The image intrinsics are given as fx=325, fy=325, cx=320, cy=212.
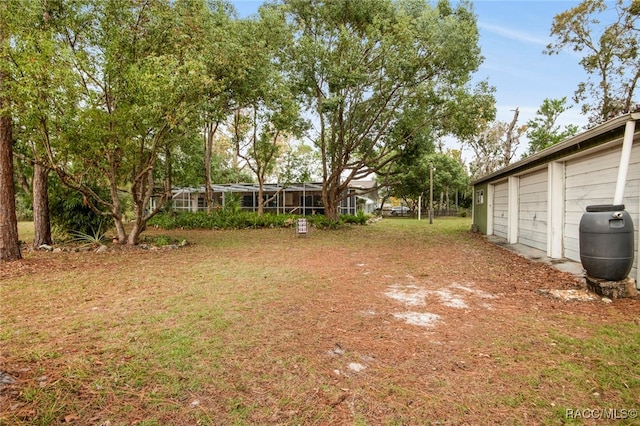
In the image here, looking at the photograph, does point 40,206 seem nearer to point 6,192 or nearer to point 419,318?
point 6,192

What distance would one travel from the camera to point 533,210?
27.3 ft

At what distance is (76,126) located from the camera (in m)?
6.98

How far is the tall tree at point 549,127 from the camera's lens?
72.4 ft

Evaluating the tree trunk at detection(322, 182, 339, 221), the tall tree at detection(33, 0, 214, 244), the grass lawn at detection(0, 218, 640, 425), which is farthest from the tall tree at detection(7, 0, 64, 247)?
the tree trunk at detection(322, 182, 339, 221)

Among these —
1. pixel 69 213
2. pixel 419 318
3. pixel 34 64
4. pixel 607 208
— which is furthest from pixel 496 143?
pixel 34 64

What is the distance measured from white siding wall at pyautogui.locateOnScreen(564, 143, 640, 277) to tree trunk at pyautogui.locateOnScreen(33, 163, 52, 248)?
476 inches

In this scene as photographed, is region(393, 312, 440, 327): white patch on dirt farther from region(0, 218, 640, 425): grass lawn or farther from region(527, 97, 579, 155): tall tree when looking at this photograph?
region(527, 97, 579, 155): tall tree

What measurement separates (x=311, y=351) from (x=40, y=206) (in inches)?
362

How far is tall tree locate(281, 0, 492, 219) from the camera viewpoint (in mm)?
10195

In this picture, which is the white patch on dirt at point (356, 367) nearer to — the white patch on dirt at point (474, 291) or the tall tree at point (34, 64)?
the white patch on dirt at point (474, 291)

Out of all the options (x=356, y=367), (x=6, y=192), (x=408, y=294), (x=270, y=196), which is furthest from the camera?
(x=270, y=196)

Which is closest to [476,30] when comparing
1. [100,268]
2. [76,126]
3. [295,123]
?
[295,123]

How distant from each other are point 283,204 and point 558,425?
20.5m

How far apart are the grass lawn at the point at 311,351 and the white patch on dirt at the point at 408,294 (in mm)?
39
